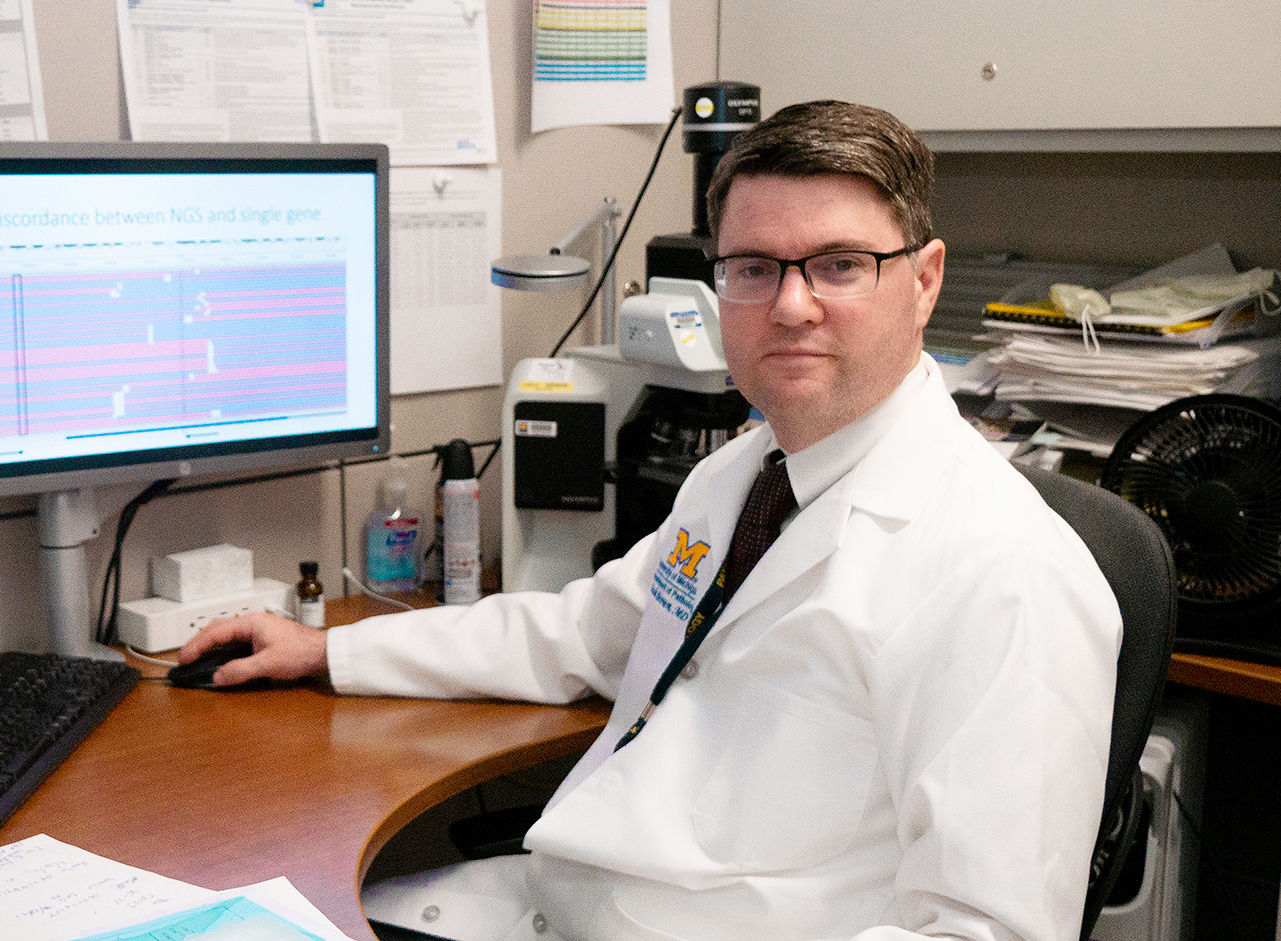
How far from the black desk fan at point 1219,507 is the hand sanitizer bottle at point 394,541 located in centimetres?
100

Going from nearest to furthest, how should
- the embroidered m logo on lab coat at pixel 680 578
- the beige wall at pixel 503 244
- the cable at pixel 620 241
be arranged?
1. the embroidered m logo on lab coat at pixel 680 578
2. the beige wall at pixel 503 244
3. the cable at pixel 620 241

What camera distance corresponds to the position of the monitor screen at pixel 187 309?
55.5 inches

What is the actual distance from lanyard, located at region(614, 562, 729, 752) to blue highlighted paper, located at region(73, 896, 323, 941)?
1.25ft

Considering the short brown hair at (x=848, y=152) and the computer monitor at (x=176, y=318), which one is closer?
the short brown hair at (x=848, y=152)

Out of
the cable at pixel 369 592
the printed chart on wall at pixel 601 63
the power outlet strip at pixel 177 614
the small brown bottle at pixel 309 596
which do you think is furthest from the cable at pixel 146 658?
the printed chart on wall at pixel 601 63

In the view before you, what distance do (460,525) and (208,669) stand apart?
42 cm

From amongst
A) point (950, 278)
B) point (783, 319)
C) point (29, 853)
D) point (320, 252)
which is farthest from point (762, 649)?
point (950, 278)

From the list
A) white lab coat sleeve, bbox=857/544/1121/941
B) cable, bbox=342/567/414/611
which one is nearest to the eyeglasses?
white lab coat sleeve, bbox=857/544/1121/941

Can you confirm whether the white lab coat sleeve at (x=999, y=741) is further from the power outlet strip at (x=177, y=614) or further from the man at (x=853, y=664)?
the power outlet strip at (x=177, y=614)

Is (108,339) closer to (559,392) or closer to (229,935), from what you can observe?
(559,392)

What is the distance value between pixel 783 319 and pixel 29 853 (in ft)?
2.62

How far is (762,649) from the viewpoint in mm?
1142

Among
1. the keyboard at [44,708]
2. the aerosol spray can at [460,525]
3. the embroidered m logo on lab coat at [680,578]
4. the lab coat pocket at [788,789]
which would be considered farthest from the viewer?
the aerosol spray can at [460,525]

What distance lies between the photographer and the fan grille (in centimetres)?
150
